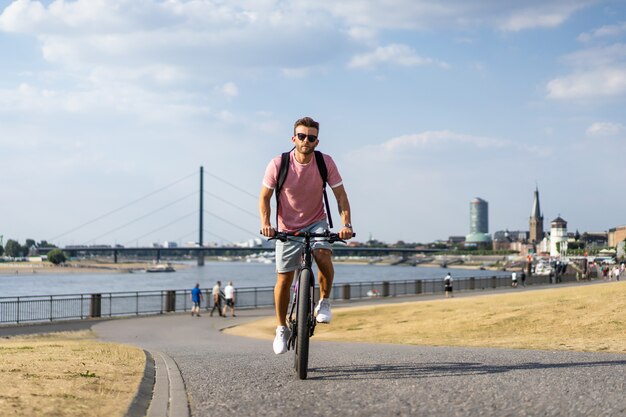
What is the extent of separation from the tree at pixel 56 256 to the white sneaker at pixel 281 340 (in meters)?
160

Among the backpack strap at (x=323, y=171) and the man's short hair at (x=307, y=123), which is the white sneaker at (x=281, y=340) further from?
the man's short hair at (x=307, y=123)

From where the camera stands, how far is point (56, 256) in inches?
6412

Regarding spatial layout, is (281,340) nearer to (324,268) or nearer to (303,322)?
(303,322)

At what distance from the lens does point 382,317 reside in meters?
27.2

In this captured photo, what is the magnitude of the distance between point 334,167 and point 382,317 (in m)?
20.3

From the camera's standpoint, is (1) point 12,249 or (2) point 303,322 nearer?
(2) point 303,322

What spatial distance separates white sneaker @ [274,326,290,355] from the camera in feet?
24.3

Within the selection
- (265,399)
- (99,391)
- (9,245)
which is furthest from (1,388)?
(9,245)

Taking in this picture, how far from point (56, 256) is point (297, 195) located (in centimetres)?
16411

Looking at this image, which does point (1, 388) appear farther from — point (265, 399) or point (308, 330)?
point (308, 330)

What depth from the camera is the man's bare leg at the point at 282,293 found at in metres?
7.42

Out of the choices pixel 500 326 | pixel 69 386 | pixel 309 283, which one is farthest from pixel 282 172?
pixel 500 326

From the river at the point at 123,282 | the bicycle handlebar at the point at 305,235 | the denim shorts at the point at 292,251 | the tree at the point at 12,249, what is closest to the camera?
the bicycle handlebar at the point at 305,235

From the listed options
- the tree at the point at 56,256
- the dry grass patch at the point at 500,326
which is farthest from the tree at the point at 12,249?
the dry grass patch at the point at 500,326
